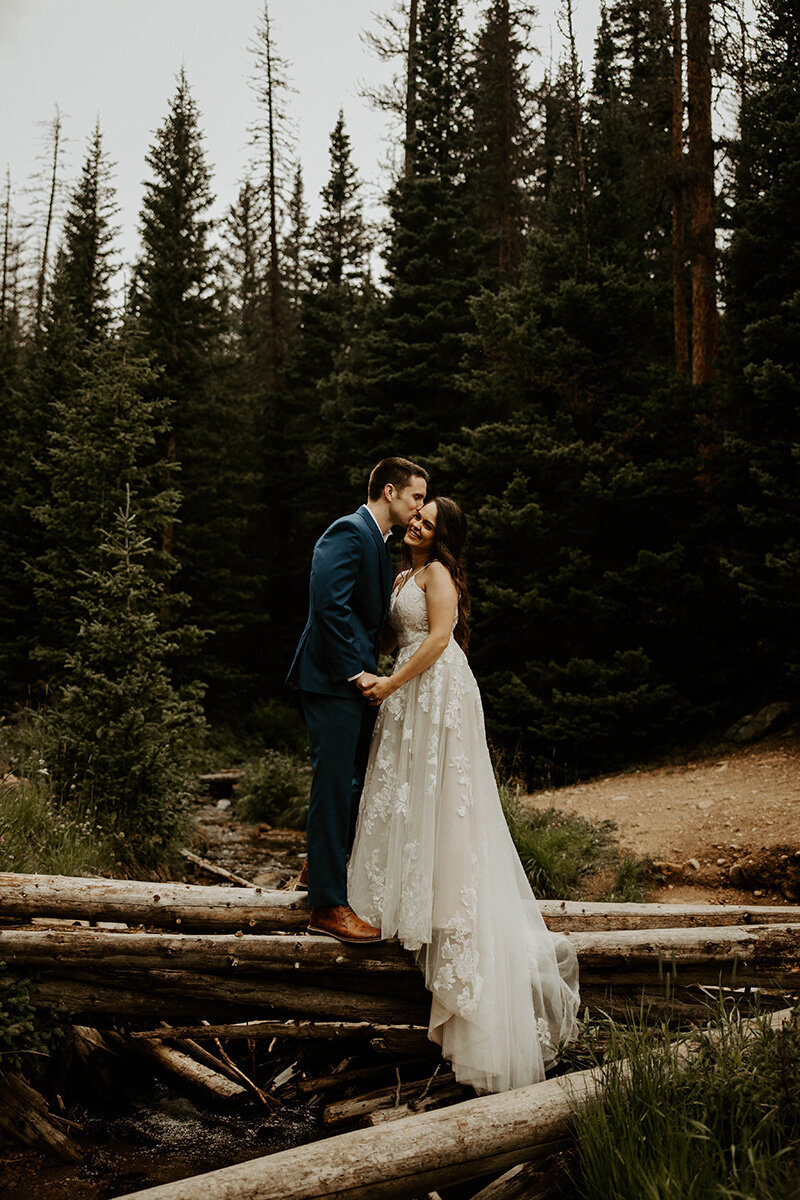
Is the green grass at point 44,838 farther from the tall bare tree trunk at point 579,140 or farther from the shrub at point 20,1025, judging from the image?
the tall bare tree trunk at point 579,140

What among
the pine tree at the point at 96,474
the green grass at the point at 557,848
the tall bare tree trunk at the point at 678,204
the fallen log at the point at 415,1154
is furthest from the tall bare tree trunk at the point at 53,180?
the fallen log at the point at 415,1154

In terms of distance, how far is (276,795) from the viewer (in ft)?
42.8

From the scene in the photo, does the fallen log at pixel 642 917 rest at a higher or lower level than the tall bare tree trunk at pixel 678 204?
lower

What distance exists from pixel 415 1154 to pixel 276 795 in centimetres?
1022

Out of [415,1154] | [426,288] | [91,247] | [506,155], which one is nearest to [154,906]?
[415,1154]

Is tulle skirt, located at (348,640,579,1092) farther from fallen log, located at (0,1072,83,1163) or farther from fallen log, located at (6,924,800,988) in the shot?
fallen log, located at (0,1072,83,1163)

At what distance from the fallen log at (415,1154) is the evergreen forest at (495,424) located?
17.7ft

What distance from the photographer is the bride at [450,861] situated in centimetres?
366

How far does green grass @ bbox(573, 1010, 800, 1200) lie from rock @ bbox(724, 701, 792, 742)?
9523 mm

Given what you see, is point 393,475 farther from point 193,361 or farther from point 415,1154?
point 193,361

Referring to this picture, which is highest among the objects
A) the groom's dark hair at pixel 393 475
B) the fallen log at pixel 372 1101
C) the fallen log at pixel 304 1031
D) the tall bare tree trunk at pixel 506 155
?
the tall bare tree trunk at pixel 506 155

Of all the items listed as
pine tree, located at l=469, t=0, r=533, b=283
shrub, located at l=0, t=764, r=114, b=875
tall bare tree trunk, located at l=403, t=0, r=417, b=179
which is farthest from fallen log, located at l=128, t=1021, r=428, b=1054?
tall bare tree trunk, located at l=403, t=0, r=417, b=179

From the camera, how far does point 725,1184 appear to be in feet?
8.57

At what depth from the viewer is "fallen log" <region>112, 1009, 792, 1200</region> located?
2.78 metres
